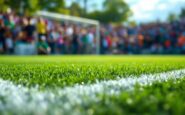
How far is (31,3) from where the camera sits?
25812 mm

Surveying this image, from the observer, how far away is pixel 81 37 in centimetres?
2538

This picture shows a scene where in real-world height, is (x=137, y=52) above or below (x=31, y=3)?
below

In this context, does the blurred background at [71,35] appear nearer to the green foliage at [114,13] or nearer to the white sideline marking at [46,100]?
the white sideline marking at [46,100]

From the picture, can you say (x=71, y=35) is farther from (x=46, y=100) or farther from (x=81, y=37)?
(x=46, y=100)

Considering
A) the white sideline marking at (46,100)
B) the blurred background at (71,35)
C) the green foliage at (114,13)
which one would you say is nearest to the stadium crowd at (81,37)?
the blurred background at (71,35)

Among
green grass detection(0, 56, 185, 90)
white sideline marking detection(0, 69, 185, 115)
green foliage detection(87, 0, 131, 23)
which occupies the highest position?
green foliage detection(87, 0, 131, 23)

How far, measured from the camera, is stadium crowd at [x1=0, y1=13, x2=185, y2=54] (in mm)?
19688

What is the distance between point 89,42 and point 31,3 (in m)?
4.93

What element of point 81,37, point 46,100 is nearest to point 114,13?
point 81,37

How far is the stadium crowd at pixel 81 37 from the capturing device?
19688mm

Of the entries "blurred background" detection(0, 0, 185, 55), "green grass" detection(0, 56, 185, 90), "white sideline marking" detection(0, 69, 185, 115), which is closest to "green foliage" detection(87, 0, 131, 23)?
"blurred background" detection(0, 0, 185, 55)

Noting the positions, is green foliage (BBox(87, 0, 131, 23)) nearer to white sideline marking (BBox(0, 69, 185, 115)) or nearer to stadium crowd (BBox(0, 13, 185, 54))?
stadium crowd (BBox(0, 13, 185, 54))

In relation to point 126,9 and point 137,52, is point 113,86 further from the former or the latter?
point 126,9

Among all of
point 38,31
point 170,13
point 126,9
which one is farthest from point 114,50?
point 170,13
